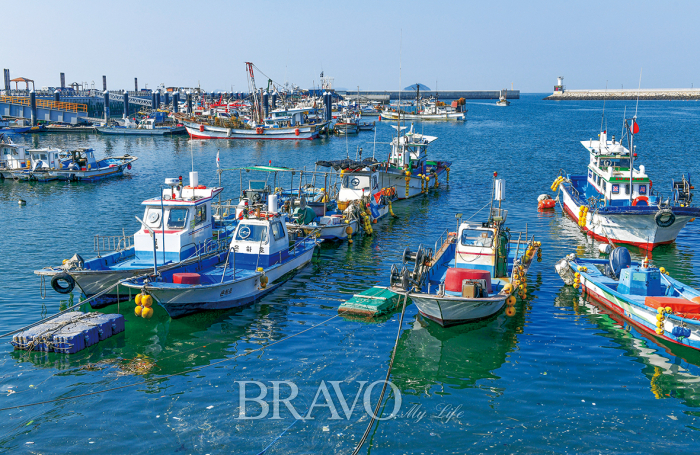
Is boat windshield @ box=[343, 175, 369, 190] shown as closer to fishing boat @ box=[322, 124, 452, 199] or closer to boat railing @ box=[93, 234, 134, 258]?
fishing boat @ box=[322, 124, 452, 199]

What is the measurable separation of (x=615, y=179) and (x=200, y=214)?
814 inches

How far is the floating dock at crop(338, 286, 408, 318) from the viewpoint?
1983 centimetres

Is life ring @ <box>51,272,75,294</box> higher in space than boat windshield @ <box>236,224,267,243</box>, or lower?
lower

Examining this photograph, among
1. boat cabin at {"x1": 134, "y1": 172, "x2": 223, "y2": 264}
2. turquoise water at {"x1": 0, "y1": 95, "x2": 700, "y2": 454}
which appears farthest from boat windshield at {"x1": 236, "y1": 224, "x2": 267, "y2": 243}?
turquoise water at {"x1": 0, "y1": 95, "x2": 700, "y2": 454}

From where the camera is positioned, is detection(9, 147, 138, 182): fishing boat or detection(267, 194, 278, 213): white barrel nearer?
Answer: detection(267, 194, 278, 213): white barrel

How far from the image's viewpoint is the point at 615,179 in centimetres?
3056

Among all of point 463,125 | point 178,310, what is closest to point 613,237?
point 178,310

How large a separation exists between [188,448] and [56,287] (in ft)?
34.1

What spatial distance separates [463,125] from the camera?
12300 cm

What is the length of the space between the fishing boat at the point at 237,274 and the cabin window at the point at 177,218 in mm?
1740

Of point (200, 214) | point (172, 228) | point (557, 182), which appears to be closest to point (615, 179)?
point (557, 182)

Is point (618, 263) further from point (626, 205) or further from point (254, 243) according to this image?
point (254, 243)

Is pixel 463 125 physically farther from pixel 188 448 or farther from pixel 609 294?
pixel 188 448

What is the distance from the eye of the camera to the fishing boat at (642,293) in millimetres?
16891
